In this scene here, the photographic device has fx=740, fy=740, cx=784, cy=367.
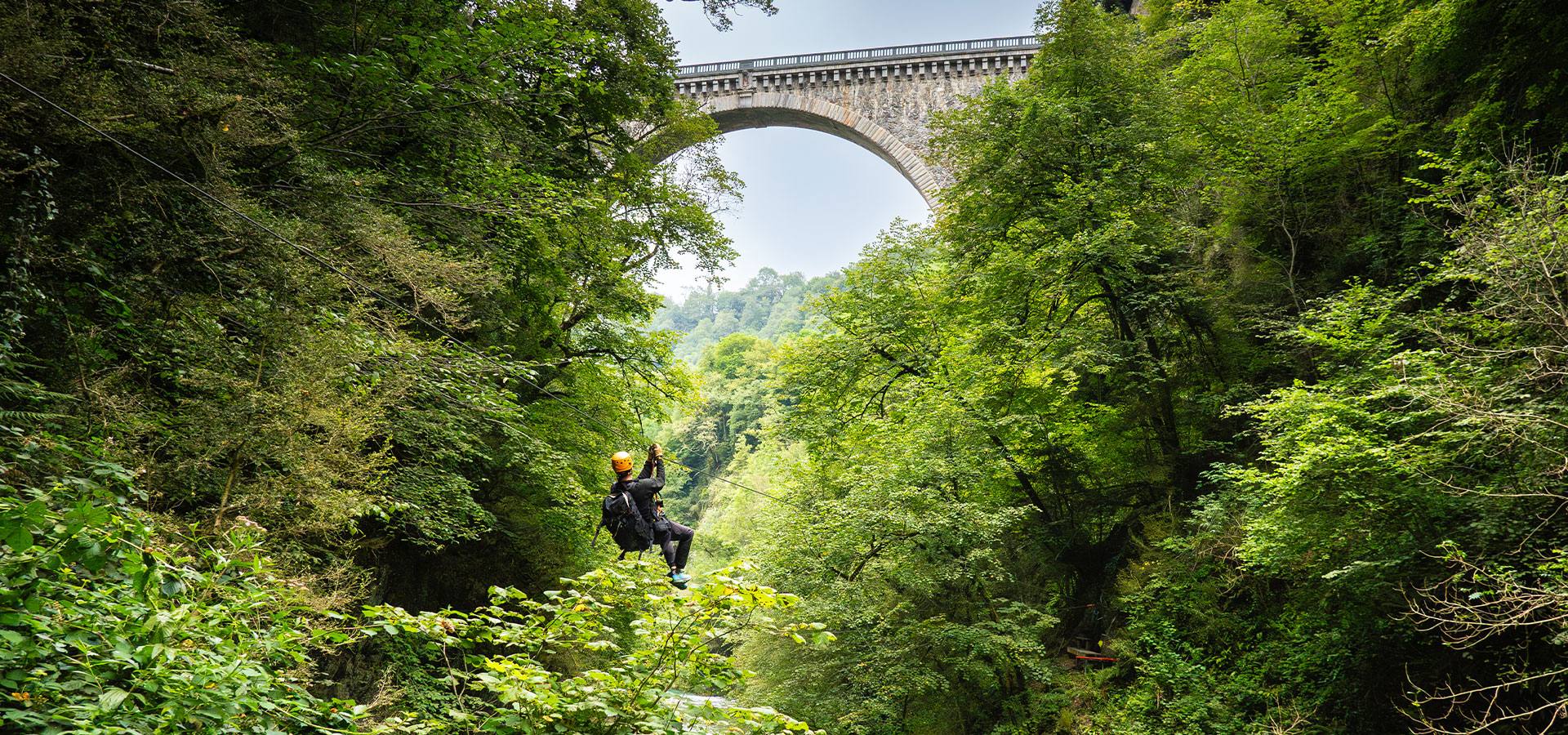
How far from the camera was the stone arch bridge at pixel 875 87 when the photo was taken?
27.1 meters

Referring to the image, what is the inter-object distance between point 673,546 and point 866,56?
2552cm

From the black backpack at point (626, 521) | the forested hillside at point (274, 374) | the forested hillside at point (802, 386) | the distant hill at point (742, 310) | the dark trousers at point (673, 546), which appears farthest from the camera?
the distant hill at point (742, 310)

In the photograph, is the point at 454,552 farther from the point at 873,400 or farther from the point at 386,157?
the point at 873,400

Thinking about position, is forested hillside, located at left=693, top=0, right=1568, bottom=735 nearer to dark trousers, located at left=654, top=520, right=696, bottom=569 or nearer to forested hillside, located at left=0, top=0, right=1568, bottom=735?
forested hillside, located at left=0, top=0, right=1568, bottom=735

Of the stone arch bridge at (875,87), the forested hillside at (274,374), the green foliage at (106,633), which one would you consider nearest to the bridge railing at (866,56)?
the stone arch bridge at (875,87)

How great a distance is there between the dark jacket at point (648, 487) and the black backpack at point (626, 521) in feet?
0.11

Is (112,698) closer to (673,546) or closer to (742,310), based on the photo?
(673,546)

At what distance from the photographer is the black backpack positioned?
5875 mm

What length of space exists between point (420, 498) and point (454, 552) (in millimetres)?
4308

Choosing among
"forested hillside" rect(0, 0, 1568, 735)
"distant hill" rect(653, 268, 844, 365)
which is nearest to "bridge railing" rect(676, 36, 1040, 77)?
"forested hillside" rect(0, 0, 1568, 735)

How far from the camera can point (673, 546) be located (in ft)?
20.6

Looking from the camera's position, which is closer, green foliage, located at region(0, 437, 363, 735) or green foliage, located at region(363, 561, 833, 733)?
green foliage, located at region(0, 437, 363, 735)

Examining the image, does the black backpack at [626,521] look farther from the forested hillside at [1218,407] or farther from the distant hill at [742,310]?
the distant hill at [742,310]

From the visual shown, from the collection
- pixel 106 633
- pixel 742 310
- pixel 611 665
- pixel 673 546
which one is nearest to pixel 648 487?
pixel 673 546
